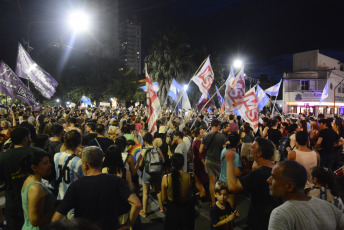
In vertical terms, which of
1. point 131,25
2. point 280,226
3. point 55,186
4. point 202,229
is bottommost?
point 202,229

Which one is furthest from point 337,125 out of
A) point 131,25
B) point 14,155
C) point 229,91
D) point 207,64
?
point 131,25

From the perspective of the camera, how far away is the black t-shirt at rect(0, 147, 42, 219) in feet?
10.9

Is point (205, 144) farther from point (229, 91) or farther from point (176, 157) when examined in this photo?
point (229, 91)

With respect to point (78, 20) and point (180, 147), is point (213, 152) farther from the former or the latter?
point (78, 20)

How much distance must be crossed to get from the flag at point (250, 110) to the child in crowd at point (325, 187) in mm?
5708

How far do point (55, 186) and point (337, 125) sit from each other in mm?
9457

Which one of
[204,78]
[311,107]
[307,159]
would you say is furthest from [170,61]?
[307,159]

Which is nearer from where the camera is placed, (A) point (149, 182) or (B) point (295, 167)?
(B) point (295, 167)

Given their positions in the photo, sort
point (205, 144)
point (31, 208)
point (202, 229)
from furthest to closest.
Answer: point (205, 144)
point (202, 229)
point (31, 208)

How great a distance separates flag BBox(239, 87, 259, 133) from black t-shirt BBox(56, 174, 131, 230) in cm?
669

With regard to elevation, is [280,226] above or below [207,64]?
below

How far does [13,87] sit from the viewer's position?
8648 mm

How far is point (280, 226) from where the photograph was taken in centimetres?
190

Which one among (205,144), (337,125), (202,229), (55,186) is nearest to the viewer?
(55,186)
